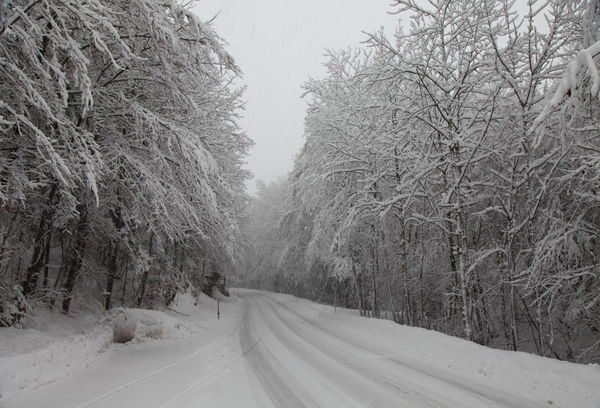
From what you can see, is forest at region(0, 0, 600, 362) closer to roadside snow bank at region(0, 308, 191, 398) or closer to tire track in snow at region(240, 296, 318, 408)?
roadside snow bank at region(0, 308, 191, 398)

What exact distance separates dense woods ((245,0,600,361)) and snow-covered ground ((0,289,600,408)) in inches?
102

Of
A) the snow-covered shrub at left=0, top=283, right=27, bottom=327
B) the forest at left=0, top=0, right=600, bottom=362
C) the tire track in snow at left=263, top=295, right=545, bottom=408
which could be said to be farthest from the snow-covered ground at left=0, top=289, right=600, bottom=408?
Answer: the forest at left=0, top=0, right=600, bottom=362

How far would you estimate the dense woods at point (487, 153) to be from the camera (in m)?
9.45

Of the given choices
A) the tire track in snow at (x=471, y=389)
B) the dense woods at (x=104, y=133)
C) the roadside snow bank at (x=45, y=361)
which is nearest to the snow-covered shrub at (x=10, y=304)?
the dense woods at (x=104, y=133)

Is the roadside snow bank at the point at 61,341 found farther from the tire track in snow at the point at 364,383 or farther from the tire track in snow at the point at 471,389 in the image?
the tire track in snow at the point at 471,389

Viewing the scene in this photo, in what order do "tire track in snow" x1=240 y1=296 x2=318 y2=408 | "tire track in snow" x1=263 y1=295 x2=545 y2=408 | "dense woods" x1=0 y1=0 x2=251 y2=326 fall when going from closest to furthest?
"tire track in snow" x1=263 y1=295 x2=545 y2=408 < "tire track in snow" x1=240 y1=296 x2=318 y2=408 < "dense woods" x1=0 y1=0 x2=251 y2=326

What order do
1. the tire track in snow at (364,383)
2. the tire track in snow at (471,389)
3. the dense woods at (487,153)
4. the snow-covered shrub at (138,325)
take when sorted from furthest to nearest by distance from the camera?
the snow-covered shrub at (138,325), the dense woods at (487,153), the tire track in snow at (364,383), the tire track in snow at (471,389)

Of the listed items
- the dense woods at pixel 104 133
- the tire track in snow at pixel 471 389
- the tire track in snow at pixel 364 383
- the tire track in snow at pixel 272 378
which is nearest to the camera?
the tire track in snow at pixel 471 389

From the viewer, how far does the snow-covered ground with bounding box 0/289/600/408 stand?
21.0 ft

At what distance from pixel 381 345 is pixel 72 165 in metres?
10.1

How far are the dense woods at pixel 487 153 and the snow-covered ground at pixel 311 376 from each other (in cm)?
260

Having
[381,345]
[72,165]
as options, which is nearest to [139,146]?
[72,165]

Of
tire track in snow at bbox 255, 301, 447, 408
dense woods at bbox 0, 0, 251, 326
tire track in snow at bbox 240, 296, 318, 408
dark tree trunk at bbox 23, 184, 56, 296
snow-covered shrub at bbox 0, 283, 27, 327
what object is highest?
dense woods at bbox 0, 0, 251, 326

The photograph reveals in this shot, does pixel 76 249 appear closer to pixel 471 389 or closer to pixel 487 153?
pixel 471 389
